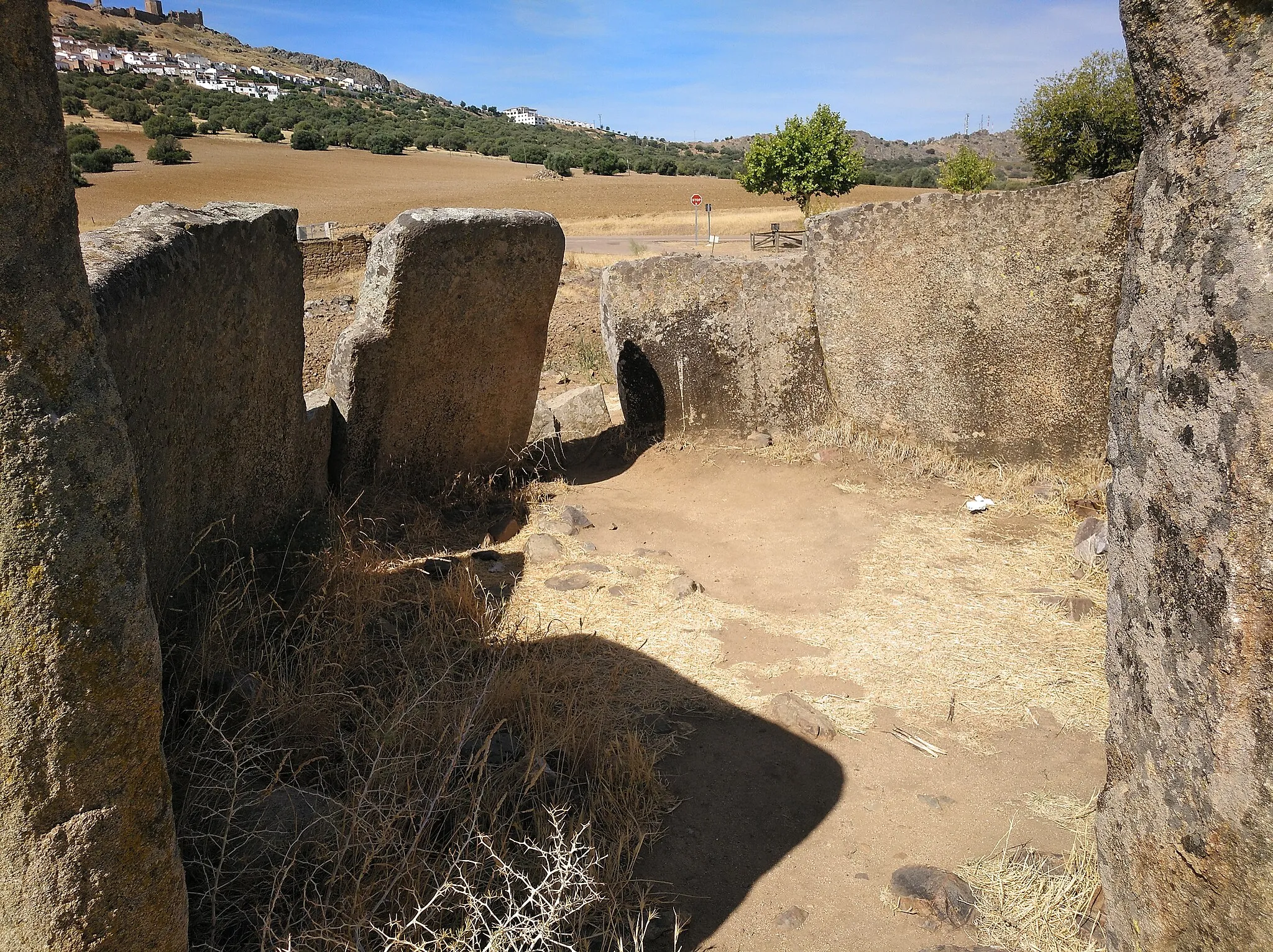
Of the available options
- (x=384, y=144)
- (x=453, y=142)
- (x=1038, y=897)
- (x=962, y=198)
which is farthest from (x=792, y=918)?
(x=453, y=142)

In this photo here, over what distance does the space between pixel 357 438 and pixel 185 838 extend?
305 centimetres

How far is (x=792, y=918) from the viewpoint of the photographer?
7.89ft

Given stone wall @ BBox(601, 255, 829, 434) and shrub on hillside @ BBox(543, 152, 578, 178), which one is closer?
stone wall @ BBox(601, 255, 829, 434)

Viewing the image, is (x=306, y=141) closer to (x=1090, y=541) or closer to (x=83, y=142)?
(x=83, y=142)

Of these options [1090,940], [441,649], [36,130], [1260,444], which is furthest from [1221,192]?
[441,649]

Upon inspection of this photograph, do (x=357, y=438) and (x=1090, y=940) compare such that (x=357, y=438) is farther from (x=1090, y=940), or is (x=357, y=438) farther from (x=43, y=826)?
(x=1090, y=940)

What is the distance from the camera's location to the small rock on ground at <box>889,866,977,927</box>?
2.36 metres

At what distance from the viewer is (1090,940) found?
218 cm

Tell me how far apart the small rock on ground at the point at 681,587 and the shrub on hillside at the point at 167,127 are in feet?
132

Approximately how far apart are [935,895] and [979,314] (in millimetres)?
3807

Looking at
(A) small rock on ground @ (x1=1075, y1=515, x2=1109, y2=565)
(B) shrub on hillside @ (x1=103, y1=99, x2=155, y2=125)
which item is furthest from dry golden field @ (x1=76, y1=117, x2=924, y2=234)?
(A) small rock on ground @ (x1=1075, y1=515, x2=1109, y2=565)

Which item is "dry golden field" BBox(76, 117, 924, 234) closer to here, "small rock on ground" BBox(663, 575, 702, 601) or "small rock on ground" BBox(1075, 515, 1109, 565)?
"small rock on ground" BBox(663, 575, 702, 601)

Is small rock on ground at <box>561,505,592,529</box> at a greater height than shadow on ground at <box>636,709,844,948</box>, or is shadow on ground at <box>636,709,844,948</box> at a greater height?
small rock on ground at <box>561,505,592,529</box>

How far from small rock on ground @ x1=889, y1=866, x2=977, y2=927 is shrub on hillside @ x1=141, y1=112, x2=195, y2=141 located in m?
42.4
